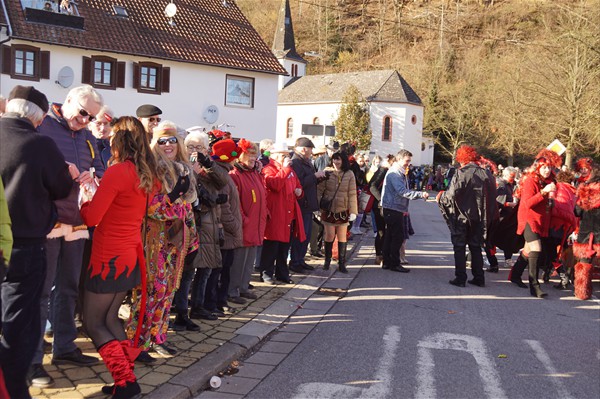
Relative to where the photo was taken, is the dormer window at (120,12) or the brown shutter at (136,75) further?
the dormer window at (120,12)

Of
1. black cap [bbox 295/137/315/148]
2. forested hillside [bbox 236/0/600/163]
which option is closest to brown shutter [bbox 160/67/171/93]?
forested hillside [bbox 236/0/600/163]

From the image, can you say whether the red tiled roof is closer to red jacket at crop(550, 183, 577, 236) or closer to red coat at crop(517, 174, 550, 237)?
red jacket at crop(550, 183, 577, 236)

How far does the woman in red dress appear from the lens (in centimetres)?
420

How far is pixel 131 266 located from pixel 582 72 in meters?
29.0

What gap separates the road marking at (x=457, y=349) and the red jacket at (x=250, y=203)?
7.85 feet

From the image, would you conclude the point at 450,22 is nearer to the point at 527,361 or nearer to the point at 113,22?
the point at 113,22

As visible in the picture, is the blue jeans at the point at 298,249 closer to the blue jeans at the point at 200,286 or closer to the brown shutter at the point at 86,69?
the blue jeans at the point at 200,286

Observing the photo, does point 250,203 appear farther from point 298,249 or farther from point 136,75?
point 136,75

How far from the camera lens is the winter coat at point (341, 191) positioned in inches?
419

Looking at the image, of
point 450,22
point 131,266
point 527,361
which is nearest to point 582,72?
point 527,361

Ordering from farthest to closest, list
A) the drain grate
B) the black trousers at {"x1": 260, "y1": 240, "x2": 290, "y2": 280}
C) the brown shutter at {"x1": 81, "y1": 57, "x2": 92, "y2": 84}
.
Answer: the brown shutter at {"x1": 81, "y1": 57, "x2": 92, "y2": 84}
the black trousers at {"x1": 260, "y1": 240, "x2": 290, "y2": 280}
the drain grate

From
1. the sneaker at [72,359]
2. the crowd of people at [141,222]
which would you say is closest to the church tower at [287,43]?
the crowd of people at [141,222]

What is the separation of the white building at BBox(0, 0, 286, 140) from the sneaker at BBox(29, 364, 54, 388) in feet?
78.0

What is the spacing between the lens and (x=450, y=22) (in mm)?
84938
